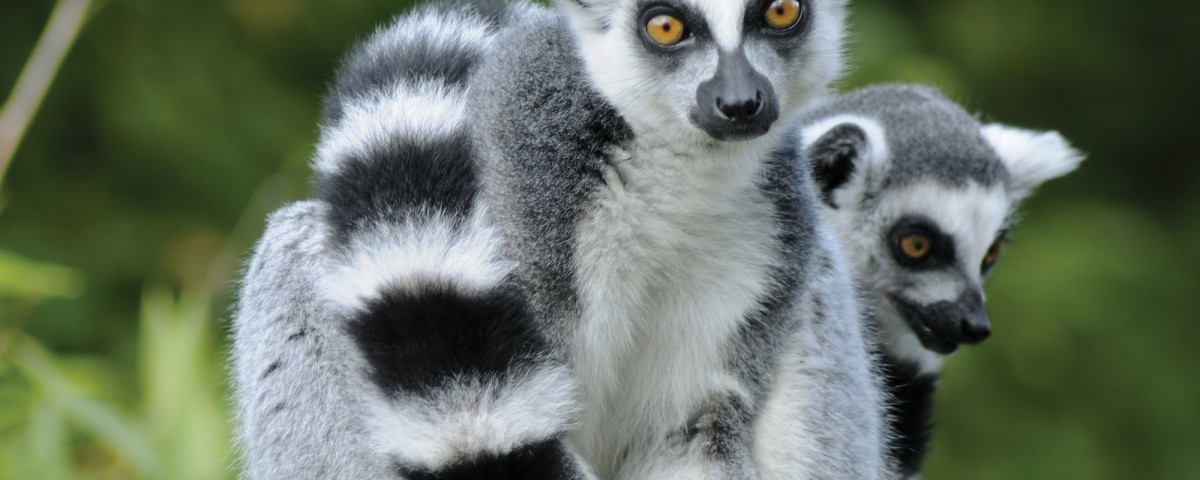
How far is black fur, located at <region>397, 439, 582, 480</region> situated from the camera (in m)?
2.18

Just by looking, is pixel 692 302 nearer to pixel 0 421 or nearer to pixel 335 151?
pixel 335 151

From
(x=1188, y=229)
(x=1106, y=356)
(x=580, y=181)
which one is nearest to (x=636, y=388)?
(x=580, y=181)

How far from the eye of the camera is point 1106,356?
5.34 metres

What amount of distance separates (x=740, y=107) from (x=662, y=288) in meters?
0.43

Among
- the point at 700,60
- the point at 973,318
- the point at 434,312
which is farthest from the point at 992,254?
the point at 434,312

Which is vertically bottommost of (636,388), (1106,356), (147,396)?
(636,388)

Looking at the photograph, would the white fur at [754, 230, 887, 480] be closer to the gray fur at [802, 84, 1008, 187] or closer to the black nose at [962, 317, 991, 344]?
the black nose at [962, 317, 991, 344]

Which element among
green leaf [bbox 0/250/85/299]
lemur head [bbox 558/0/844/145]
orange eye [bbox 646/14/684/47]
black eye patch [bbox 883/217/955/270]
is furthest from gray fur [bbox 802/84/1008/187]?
green leaf [bbox 0/250/85/299]

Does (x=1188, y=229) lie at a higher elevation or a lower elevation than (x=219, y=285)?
higher

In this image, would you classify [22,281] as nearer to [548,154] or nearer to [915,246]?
[548,154]

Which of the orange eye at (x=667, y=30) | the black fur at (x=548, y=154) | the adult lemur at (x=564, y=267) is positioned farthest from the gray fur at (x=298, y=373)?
the orange eye at (x=667, y=30)

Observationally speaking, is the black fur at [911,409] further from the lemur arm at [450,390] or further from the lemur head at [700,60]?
the lemur arm at [450,390]

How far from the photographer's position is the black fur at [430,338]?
2.14m

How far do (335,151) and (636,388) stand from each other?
808 millimetres
